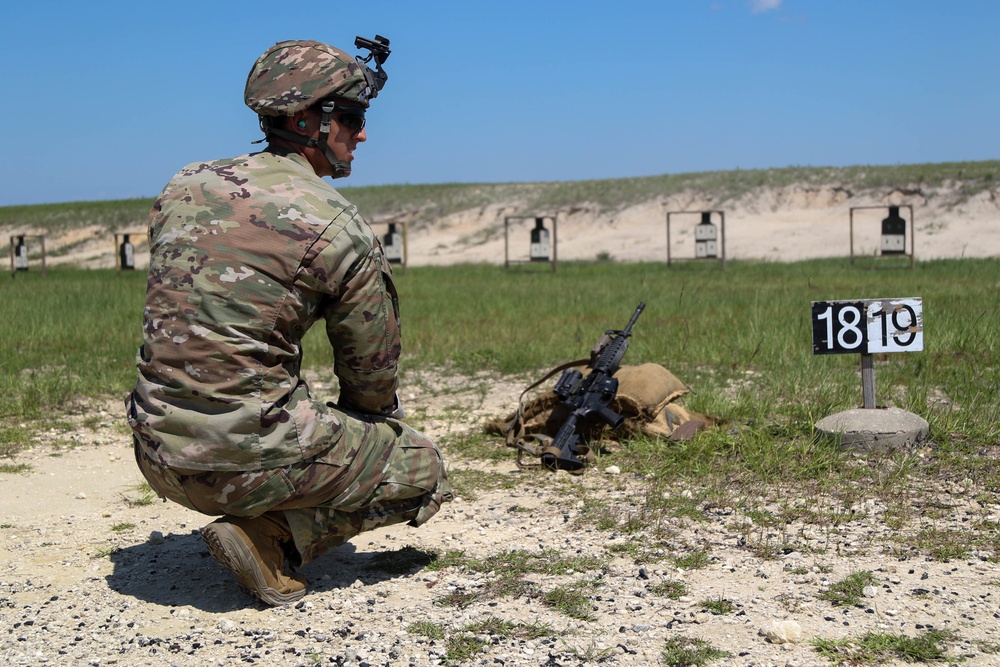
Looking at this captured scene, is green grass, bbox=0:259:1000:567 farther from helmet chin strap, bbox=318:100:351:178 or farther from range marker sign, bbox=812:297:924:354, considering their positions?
helmet chin strap, bbox=318:100:351:178

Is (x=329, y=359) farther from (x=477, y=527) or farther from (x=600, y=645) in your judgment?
(x=600, y=645)

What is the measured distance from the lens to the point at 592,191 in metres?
35.0

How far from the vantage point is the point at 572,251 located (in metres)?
29.2

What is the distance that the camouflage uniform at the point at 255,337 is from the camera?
287 cm

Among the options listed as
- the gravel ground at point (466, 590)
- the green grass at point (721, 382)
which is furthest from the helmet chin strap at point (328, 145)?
the green grass at point (721, 382)

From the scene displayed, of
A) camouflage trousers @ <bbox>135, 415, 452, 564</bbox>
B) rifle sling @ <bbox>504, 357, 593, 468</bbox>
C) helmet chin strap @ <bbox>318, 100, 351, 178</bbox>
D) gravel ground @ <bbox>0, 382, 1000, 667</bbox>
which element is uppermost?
helmet chin strap @ <bbox>318, 100, 351, 178</bbox>

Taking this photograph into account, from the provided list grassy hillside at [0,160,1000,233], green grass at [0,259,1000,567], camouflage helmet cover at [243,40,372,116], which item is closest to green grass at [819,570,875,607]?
green grass at [0,259,1000,567]

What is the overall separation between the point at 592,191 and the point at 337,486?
32576 millimetres

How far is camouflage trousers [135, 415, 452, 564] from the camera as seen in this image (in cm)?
295

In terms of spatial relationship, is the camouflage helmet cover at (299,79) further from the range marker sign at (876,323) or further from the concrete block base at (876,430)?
the concrete block base at (876,430)

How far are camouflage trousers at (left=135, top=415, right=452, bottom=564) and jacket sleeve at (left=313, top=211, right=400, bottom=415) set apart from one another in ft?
0.47

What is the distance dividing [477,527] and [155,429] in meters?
1.48

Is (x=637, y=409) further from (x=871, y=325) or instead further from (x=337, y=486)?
(x=337, y=486)

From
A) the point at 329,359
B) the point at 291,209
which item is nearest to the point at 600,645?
the point at 291,209
